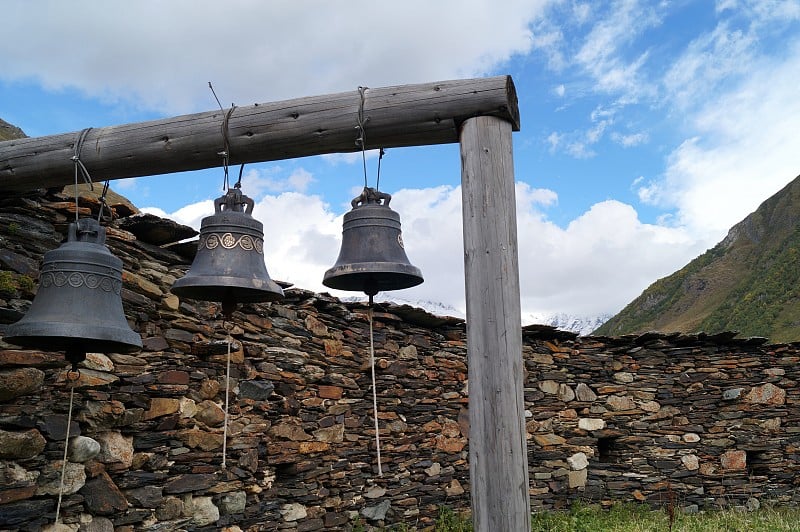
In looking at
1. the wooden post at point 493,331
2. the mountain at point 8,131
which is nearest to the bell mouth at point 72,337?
the wooden post at point 493,331

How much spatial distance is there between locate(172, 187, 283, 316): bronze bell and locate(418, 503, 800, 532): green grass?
4617 millimetres

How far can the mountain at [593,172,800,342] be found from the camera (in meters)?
20.3

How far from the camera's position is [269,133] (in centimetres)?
316

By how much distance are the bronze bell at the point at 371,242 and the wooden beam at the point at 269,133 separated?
300 mm

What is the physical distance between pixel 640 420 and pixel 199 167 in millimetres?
6764

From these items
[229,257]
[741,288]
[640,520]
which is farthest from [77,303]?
[741,288]

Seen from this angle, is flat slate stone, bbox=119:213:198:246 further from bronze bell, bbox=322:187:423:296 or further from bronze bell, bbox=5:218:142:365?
bronze bell, bbox=322:187:423:296

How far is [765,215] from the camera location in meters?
31.7

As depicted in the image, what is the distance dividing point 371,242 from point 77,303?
4.36ft

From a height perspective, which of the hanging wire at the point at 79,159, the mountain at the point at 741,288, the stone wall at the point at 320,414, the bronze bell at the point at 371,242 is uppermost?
the mountain at the point at 741,288

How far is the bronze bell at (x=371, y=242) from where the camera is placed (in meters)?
3.28

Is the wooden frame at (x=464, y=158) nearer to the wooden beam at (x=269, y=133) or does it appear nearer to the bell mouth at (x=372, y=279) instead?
the wooden beam at (x=269, y=133)

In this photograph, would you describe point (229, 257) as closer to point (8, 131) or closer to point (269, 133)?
point (269, 133)

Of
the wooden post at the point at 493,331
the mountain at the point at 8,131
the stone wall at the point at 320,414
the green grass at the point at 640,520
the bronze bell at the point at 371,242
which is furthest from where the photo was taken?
the mountain at the point at 8,131
